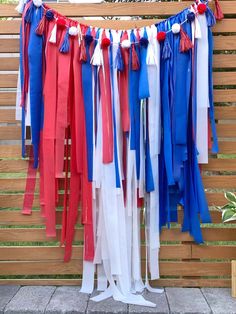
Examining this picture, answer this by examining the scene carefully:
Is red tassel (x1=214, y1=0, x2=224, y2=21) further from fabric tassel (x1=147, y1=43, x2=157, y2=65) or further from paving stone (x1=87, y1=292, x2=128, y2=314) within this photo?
paving stone (x1=87, y1=292, x2=128, y2=314)

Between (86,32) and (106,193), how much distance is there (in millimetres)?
1010

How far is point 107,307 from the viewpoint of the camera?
2195mm

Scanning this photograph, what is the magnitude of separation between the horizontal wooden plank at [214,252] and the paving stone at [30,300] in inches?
38.6

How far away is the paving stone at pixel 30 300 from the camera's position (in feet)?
7.16

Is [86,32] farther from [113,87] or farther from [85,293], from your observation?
[85,293]


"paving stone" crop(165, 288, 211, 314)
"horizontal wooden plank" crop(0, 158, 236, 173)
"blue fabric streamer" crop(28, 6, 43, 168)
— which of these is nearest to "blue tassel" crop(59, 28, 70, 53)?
"blue fabric streamer" crop(28, 6, 43, 168)

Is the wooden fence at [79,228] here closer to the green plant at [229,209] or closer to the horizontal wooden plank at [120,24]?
the horizontal wooden plank at [120,24]

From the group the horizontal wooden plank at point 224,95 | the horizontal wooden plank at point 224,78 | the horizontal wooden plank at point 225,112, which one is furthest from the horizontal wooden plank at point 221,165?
the horizontal wooden plank at point 224,78

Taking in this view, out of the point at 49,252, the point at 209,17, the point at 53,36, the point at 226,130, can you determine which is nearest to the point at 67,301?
the point at 49,252

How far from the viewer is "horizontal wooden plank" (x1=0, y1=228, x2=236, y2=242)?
8.10 ft

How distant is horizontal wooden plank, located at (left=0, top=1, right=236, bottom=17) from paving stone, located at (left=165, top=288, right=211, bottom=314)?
1.80 meters

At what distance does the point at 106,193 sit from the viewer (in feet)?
7.55

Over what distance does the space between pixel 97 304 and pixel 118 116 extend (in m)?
1.15

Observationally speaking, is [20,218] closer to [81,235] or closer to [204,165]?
[81,235]
